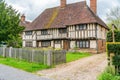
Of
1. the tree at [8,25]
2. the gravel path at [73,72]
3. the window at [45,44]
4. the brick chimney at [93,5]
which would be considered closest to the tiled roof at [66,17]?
the brick chimney at [93,5]

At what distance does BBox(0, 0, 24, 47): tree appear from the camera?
33.7 m

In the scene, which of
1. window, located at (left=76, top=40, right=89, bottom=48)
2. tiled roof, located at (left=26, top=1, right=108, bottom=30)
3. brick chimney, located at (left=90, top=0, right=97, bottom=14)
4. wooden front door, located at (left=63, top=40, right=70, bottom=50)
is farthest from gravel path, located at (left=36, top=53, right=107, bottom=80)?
brick chimney, located at (left=90, top=0, right=97, bottom=14)

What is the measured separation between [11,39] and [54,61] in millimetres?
17260

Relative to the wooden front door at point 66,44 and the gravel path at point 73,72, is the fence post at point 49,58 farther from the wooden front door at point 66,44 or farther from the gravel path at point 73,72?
the wooden front door at point 66,44

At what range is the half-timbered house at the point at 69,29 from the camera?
33.7 metres

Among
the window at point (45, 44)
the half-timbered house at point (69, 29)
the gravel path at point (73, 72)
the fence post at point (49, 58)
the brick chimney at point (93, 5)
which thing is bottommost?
the gravel path at point (73, 72)

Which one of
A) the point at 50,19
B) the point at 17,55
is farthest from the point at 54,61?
the point at 50,19

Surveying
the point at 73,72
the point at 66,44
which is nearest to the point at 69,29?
the point at 66,44

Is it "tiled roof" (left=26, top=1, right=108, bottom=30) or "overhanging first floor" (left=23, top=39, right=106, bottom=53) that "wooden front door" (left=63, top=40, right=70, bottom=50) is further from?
"tiled roof" (left=26, top=1, right=108, bottom=30)

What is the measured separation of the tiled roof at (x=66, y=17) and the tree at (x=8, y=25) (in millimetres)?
6089

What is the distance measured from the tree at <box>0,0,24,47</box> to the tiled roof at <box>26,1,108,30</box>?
240 inches

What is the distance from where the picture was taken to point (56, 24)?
38.2 metres

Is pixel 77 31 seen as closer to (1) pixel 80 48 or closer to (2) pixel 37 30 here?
(1) pixel 80 48

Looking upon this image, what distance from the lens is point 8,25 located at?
34.3m
